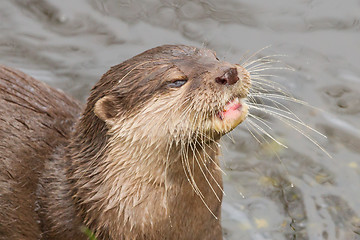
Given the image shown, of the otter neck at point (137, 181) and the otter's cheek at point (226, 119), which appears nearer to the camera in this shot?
the otter's cheek at point (226, 119)

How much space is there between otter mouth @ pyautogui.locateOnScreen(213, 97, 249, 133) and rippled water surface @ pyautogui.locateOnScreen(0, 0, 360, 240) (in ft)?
4.32

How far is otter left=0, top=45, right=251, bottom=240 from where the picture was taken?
3439 millimetres

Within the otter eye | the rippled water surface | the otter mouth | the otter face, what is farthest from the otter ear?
the rippled water surface

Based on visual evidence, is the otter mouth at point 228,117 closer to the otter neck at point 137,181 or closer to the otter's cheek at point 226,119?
the otter's cheek at point 226,119

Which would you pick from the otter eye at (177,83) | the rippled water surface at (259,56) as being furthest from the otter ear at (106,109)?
the rippled water surface at (259,56)

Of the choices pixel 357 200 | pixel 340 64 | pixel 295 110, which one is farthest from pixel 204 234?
pixel 340 64

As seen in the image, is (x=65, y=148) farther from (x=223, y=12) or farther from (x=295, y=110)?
(x=223, y=12)

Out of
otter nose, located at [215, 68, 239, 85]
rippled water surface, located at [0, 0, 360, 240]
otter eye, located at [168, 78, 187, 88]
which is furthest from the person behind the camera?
rippled water surface, located at [0, 0, 360, 240]

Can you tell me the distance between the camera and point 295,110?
210 inches

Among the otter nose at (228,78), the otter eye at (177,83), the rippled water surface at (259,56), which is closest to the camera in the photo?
the otter nose at (228,78)

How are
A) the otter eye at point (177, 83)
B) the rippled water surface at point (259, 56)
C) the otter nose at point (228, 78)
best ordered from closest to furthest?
the otter nose at point (228, 78) → the otter eye at point (177, 83) → the rippled water surface at point (259, 56)

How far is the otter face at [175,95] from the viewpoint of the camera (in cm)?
338

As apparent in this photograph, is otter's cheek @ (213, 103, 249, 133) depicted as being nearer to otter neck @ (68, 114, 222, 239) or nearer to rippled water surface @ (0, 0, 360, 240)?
otter neck @ (68, 114, 222, 239)

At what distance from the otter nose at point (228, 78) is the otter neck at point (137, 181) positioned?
1.06 feet
